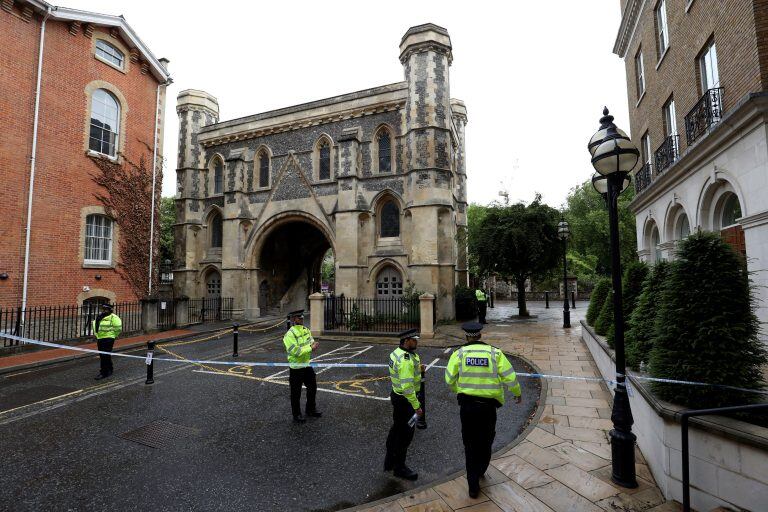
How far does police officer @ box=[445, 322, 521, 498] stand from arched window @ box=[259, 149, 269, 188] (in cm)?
2159

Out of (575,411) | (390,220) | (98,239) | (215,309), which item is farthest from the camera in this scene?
(215,309)

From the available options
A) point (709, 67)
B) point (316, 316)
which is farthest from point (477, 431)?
point (316, 316)

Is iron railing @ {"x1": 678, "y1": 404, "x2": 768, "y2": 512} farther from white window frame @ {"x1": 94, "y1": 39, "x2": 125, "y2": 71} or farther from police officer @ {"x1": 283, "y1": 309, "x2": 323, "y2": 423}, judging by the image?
white window frame @ {"x1": 94, "y1": 39, "x2": 125, "y2": 71}

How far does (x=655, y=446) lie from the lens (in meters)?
3.85

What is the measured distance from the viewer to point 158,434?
5.34 m

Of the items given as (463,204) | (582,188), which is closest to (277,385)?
(463,204)

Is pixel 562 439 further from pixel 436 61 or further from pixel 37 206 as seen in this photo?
pixel 436 61

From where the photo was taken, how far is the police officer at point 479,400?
3.74m

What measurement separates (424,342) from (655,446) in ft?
30.0

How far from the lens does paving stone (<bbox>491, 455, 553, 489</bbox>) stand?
3904mm

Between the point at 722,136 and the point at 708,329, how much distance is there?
616cm

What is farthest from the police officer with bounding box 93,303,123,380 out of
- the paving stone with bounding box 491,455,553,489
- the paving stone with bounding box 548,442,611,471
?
the paving stone with bounding box 548,442,611,471

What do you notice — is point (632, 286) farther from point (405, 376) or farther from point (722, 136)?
point (405, 376)

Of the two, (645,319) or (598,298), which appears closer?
(645,319)
